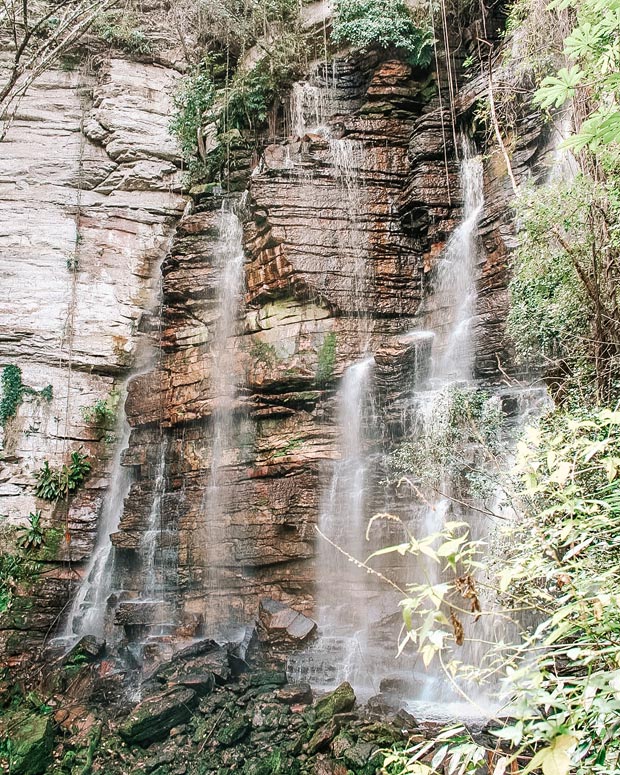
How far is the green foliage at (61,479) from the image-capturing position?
38.2 feet

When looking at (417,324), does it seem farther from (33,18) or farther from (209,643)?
(33,18)

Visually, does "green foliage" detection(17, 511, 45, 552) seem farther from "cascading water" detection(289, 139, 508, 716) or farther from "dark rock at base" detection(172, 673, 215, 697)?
"cascading water" detection(289, 139, 508, 716)

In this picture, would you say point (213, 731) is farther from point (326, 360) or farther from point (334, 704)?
point (326, 360)

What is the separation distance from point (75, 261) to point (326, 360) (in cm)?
674

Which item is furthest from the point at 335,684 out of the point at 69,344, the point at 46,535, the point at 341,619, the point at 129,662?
the point at 69,344

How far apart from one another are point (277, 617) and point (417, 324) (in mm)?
5430

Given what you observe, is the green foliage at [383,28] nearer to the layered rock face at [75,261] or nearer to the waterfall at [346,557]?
the layered rock face at [75,261]

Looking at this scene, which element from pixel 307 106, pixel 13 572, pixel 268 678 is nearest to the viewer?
pixel 268 678

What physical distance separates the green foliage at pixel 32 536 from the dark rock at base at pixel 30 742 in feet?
13.7

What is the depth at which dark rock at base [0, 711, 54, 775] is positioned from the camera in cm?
659

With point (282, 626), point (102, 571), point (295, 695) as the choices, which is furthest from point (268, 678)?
point (102, 571)

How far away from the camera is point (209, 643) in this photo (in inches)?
324

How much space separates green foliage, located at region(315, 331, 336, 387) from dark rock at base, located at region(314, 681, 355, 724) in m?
4.85

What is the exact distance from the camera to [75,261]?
13.2 m
